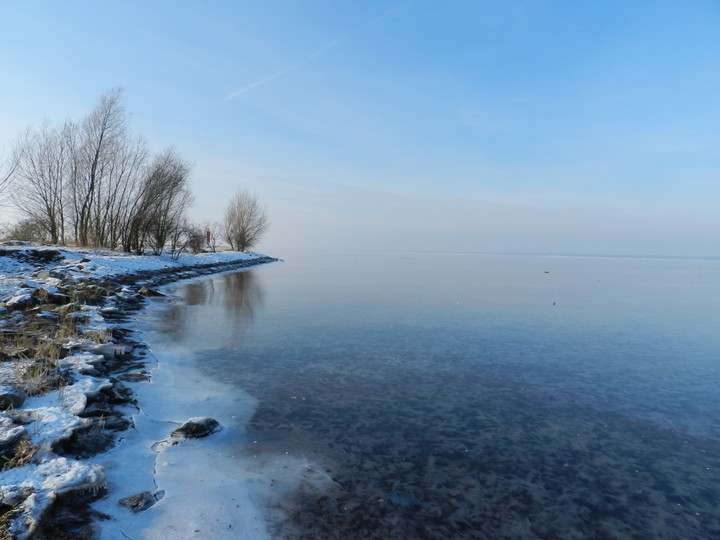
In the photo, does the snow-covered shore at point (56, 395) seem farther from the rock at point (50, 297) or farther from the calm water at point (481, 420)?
the calm water at point (481, 420)

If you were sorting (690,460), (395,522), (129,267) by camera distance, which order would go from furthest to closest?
(129,267) → (690,460) → (395,522)

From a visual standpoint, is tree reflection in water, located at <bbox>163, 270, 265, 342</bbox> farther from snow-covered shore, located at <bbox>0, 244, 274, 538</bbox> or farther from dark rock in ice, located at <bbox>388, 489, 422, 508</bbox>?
dark rock in ice, located at <bbox>388, 489, 422, 508</bbox>

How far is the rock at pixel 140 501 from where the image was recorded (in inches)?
110

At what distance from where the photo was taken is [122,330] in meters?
8.06

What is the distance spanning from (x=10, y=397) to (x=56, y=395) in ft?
1.31

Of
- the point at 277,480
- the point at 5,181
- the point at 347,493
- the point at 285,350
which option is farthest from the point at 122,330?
the point at 5,181

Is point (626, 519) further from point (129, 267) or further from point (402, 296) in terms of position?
point (129, 267)

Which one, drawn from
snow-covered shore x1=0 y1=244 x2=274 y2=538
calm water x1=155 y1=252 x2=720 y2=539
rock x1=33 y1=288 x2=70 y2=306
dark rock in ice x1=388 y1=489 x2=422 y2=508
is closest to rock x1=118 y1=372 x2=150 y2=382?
snow-covered shore x1=0 y1=244 x2=274 y2=538

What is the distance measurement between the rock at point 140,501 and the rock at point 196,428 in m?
0.93

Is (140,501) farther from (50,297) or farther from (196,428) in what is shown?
(50,297)

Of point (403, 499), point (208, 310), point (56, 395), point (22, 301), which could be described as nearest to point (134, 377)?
point (56, 395)

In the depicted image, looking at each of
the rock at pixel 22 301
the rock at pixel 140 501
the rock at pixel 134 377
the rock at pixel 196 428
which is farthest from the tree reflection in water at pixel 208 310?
the rock at pixel 140 501

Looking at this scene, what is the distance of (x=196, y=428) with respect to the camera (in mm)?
3973

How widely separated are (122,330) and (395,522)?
732 cm
